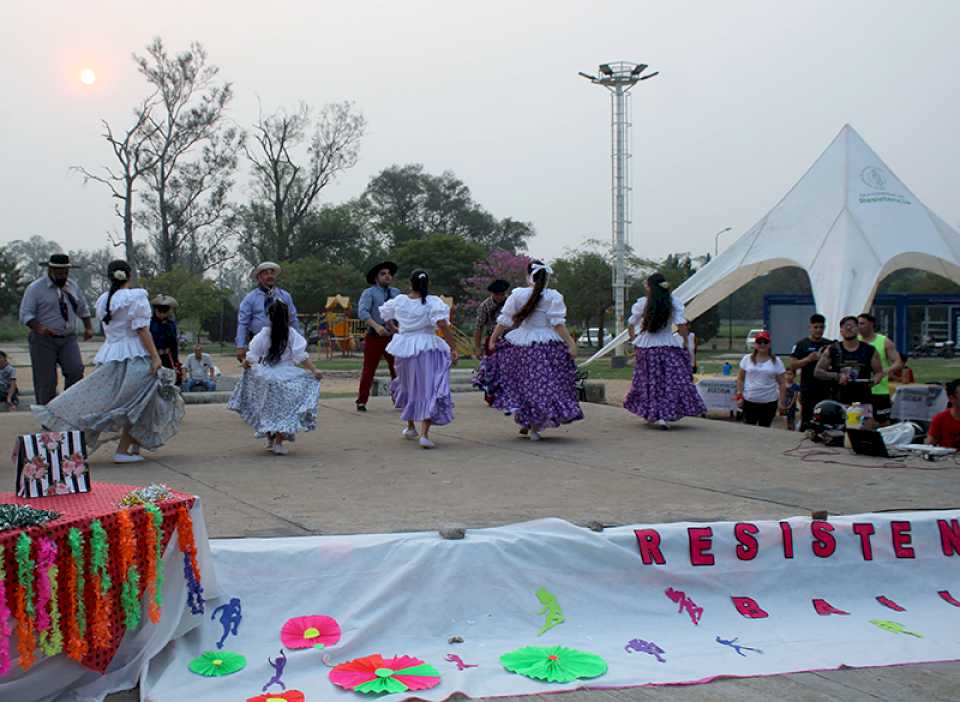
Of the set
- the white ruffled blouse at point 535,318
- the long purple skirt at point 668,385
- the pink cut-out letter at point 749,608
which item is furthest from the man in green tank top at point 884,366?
the pink cut-out letter at point 749,608

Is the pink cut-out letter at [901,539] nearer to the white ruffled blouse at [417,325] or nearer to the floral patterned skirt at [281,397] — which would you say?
the white ruffled blouse at [417,325]

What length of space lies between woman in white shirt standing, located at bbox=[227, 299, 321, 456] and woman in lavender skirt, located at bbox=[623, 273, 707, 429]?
12.0 ft

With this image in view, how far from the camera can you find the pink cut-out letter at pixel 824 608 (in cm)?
477

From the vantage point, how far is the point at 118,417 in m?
7.43

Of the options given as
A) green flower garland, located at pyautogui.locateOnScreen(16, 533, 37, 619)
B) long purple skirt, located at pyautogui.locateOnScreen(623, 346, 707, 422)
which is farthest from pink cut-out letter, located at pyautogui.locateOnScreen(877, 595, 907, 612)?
long purple skirt, located at pyautogui.locateOnScreen(623, 346, 707, 422)

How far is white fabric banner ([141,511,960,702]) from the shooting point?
13.1 ft

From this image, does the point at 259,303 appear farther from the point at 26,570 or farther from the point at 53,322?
the point at 26,570

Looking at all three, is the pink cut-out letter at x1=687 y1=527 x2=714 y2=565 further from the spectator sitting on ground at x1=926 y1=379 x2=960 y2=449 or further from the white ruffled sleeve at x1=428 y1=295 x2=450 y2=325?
the spectator sitting on ground at x1=926 y1=379 x2=960 y2=449

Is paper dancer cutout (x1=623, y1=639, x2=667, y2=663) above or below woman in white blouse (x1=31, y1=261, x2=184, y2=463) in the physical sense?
below

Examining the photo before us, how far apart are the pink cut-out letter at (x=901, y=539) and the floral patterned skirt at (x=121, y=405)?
527 cm

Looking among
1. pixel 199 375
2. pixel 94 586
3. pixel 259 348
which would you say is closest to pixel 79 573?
pixel 94 586

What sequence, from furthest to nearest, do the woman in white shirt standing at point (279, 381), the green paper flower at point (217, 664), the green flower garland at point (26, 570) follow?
the woman in white shirt standing at point (279, 381) → the green paper flower at point (217, 664) → the green flower garland at point (26, 570)

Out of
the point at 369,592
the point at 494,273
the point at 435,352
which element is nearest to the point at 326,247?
the point at 494,273

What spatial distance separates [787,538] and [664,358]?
5242mm
